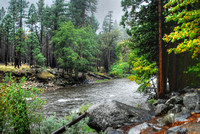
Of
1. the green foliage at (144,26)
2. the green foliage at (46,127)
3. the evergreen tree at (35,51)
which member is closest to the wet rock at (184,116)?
the green foliage at (46,127)

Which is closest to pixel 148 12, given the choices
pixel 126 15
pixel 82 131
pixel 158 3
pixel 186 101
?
pixel 158 3

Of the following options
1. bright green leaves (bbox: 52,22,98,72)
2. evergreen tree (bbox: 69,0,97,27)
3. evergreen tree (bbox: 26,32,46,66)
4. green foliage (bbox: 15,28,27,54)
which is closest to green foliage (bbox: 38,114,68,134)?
bright green leaves (bbox: 52,22,98,72)

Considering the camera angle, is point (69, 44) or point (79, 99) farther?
point (69, 44)

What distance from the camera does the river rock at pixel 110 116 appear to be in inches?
227

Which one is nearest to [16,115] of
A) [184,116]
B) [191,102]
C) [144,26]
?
[184,116]

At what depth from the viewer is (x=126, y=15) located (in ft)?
35.2

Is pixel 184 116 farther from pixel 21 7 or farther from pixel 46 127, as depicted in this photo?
pixel 21 7

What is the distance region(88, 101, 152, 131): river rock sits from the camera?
577 centimetres

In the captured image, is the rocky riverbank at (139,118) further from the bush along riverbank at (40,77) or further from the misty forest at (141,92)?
the bush along riverbank at (40,77)

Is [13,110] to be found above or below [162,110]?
above

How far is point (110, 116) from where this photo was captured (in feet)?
19.5

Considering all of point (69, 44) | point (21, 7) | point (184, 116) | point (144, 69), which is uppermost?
point (21, 7)

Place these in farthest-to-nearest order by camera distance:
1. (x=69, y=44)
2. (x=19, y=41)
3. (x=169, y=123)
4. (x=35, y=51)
Result: (x=69, y=44)
(x=19, y=41)
(x=35, y=51)
(x=169, y=123)

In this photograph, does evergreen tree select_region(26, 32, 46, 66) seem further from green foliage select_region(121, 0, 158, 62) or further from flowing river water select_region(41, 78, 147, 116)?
green foliage select_region(121, 0, 158, 62)
